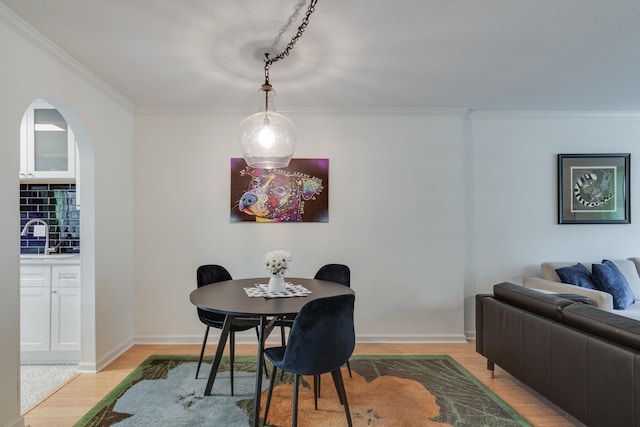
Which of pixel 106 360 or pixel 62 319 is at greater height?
pixel 62 319

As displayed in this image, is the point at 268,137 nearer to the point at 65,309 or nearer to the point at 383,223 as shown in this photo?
the point at 383,223

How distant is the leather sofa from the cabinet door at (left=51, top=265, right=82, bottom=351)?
3630 millimetres

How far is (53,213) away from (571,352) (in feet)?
15.6

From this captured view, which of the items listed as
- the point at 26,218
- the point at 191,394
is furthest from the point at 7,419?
the point at 26,218

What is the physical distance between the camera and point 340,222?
153 inches

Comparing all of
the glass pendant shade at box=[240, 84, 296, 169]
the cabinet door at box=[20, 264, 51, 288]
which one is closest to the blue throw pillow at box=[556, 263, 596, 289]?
the glass pendant shade at box=[240, 84, 296, 169]

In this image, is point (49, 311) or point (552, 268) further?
point (552, 268)

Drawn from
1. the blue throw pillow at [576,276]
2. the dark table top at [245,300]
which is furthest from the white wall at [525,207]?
the dark table top at [245,300]

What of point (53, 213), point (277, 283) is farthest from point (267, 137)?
point (53, 213)

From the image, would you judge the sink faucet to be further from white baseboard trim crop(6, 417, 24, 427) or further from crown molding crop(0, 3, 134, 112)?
white baseboard trim crop(6, 417, 24, 427)

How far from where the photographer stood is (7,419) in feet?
6.89

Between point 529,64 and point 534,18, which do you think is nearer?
point 534,18

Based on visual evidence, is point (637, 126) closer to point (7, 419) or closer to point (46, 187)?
point (7, 419)

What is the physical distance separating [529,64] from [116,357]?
4.48m
